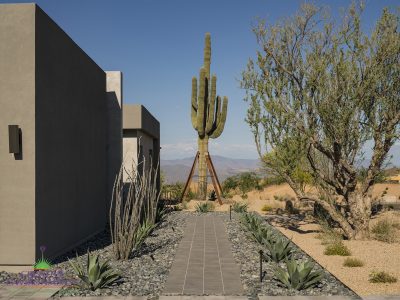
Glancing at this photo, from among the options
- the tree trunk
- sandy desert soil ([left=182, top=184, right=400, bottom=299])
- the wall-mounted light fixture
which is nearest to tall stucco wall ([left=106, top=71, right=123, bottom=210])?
sandy desert soil ([left=182, top=184, right=400, bottom=299])

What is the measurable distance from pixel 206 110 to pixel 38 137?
14.4m

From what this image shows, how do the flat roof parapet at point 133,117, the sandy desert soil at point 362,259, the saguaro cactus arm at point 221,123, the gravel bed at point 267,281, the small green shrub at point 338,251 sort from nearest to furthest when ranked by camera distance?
the gravel bed at point 267,281, the sandy desert soil at point 362,259, the small green shrub at point 338,251, the flat roof parapet at point 133,117, the saguaro cactus arm at point 221,123

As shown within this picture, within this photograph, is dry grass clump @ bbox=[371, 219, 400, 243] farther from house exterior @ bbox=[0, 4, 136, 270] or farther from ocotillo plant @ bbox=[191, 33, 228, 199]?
ocotillo plant @ bbox=[191, 33, 228, 199]

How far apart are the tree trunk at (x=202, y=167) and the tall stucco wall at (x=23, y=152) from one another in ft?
47.9

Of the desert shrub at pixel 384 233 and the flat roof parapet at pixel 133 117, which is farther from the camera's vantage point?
the flat roof parapet at pixel 133 117

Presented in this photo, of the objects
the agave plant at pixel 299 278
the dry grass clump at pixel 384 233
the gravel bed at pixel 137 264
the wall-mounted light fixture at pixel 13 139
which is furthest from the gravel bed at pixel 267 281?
the wall-mounted light fixture at pixel 13 139

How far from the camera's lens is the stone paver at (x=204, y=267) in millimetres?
6980

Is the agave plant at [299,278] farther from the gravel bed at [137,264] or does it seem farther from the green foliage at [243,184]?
the green foliage at [243,184]

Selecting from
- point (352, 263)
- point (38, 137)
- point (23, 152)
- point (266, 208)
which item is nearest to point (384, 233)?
point (352, 263)

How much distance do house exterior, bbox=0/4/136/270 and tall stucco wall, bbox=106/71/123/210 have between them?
3.10 meters

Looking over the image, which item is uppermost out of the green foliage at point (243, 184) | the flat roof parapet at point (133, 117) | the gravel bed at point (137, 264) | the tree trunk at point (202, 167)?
the flat roof parapet at point (133, 117)

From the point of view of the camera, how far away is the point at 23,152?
315 inches

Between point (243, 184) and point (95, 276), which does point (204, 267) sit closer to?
point (95, 276)

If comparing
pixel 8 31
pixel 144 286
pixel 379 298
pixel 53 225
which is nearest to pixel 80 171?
pixel 53 225
